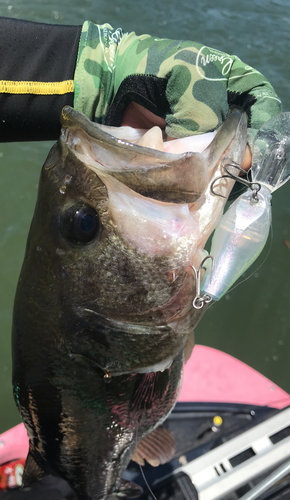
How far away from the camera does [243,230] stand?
1.31 meters

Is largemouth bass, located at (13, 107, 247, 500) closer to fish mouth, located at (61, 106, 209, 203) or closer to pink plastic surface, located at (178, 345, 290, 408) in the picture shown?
fish mouth, located at (61, 106, 209, 203)

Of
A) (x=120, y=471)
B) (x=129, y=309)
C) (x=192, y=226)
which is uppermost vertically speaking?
(x=192, y=226)

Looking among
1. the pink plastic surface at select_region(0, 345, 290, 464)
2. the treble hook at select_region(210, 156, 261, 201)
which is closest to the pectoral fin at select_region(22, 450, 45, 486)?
the pink plastic surface at select_region(0, 345, 290, 464)

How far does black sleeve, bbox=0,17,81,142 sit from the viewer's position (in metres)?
1.92

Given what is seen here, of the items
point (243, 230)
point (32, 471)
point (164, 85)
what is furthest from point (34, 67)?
point (32, 471)

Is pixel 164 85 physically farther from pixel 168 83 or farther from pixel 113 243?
pixel 113 243

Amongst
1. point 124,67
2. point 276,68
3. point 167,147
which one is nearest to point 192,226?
point 167,147

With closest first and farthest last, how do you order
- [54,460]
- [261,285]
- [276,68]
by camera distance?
[54,460], [261,285], [276,68]

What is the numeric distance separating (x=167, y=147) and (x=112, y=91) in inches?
29.3

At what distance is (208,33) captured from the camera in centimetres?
771

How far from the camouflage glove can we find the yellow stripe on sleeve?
0.06 m

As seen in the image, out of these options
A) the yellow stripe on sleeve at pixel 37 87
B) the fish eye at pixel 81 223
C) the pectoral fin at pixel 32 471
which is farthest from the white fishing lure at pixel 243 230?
the pectoral fin at pixel 32 471

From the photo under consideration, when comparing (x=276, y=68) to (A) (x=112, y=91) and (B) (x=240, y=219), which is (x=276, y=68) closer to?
(A) (x=112, y=91)

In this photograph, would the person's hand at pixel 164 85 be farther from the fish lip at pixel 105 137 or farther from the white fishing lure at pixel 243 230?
the fish lip at pixel 105 137
